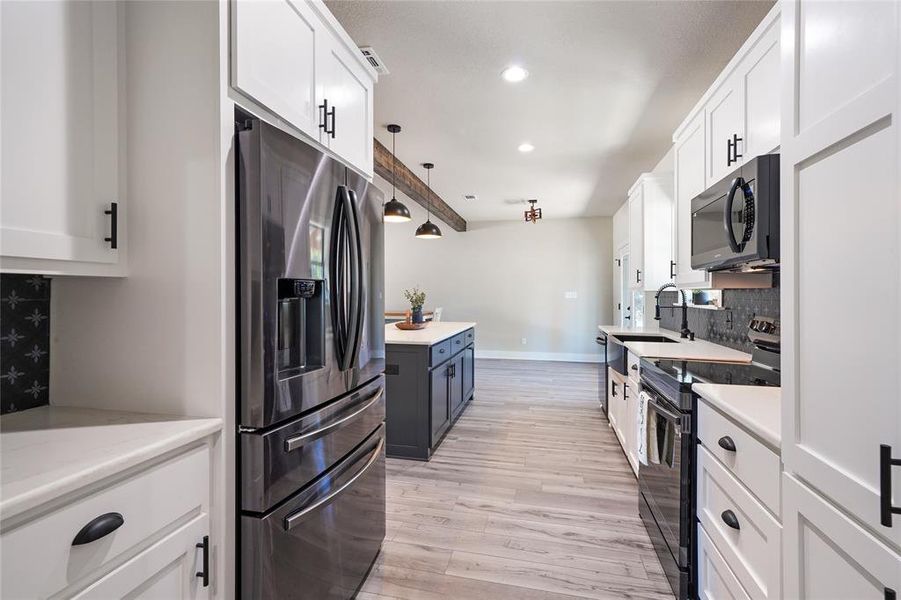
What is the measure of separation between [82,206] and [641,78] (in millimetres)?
3039

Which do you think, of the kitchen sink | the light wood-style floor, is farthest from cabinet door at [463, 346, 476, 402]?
the kitchen sink

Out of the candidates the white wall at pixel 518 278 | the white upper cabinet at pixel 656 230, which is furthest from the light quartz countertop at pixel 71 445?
the white wall at pixel 518 278

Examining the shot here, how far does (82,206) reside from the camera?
1086mm

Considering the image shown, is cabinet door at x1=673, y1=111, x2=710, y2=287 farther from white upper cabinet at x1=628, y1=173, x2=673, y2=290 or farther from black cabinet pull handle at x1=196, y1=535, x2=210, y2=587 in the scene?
black cabinet pull handle at x1=196, y1=535, x2=210, y2=587

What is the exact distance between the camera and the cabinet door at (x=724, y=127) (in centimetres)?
204

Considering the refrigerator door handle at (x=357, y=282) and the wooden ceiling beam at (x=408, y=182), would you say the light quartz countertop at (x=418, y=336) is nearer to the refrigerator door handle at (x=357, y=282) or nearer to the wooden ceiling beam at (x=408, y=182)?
the refrigerator door handle at (x=357, y=282)

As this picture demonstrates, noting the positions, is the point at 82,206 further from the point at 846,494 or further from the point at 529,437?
the point at 529,437

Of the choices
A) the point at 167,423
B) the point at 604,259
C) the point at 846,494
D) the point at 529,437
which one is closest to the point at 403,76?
the point at 167,423

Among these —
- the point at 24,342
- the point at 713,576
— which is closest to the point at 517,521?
the point at 713,576

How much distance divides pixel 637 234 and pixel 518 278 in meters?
3.87

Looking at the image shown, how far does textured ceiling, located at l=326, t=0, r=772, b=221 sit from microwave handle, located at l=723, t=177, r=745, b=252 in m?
1.03

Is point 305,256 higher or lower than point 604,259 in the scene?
lower

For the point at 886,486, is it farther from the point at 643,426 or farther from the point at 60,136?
the point at 60,136

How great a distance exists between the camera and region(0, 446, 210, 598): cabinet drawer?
0.70m
